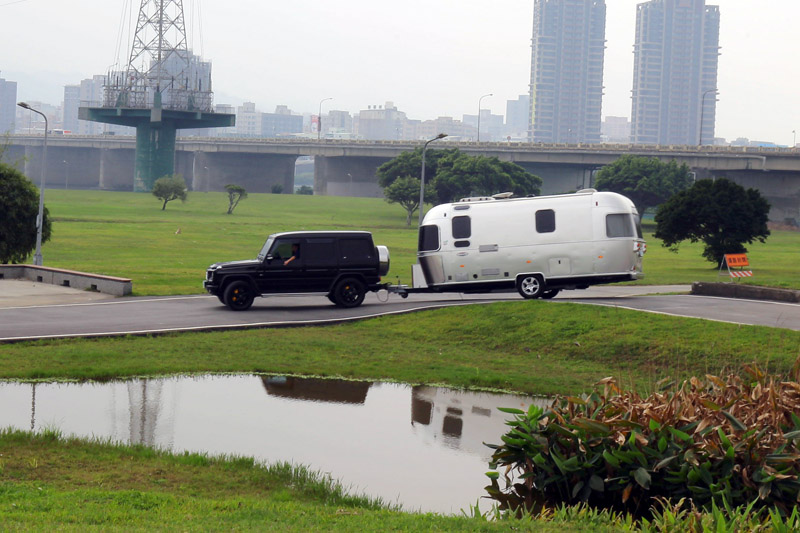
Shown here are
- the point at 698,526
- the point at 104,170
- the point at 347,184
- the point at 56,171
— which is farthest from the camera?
the point at 56,171

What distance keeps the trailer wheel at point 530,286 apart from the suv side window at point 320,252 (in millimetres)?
5555

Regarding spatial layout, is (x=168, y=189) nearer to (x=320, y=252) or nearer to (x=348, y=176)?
(x=348, y=176)

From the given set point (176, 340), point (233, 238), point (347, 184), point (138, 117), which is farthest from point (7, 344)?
point (347, 184)

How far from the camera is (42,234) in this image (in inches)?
1561

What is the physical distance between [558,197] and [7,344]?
15.5 m

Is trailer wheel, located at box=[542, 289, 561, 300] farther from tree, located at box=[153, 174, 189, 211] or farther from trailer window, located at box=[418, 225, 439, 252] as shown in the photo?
tree, located at box=[153, 174, 189, 211]

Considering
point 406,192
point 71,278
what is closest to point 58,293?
point 71,278

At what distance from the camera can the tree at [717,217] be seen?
1719 inches

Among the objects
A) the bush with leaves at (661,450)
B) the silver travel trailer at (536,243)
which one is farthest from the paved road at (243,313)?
the bush with leaves at (661,450)

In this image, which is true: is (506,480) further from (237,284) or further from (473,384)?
(237,284)

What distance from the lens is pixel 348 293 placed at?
26.1 m

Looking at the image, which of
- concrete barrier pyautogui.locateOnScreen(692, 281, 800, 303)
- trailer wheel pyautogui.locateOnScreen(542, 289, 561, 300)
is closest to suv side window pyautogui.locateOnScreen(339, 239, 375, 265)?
trailer wheel pyautogui.locateOnScreen(542, 289, 561, 300)

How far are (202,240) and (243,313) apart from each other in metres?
37.0

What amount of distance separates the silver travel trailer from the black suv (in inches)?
86.7
